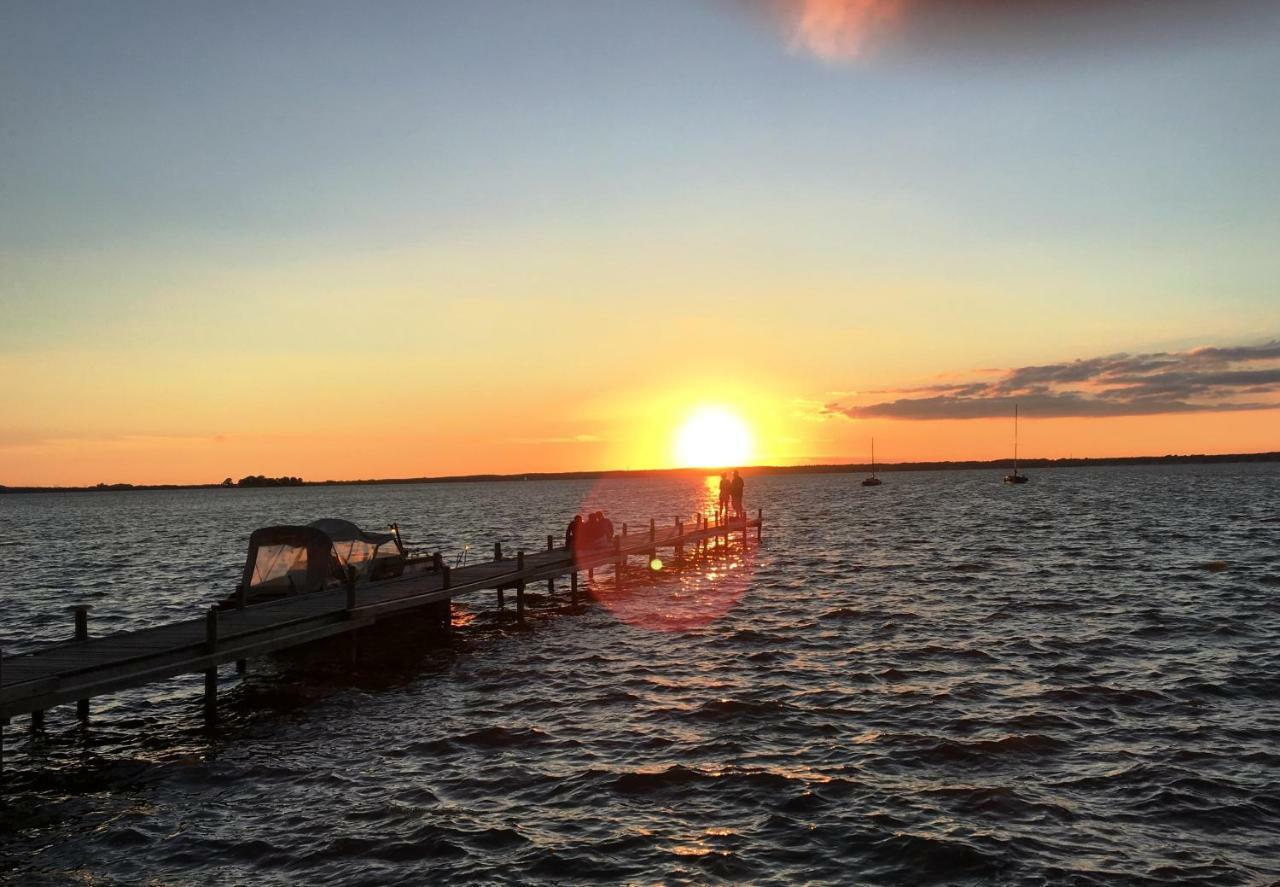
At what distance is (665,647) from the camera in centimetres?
2536

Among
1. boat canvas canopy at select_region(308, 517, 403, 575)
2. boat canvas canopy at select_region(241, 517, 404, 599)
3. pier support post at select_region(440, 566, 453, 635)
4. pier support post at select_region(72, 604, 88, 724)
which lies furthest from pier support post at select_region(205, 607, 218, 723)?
pier support post at select_region(440, 566, 453, 635)

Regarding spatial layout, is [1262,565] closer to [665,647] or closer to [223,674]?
[665,647]

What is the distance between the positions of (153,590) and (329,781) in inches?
1196

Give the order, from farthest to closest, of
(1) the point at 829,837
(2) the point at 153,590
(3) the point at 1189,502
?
(3) the point at 1189,502 → (2) the point at 153,590 → (1) the point at 829,837

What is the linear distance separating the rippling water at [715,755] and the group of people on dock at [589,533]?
6.22 m

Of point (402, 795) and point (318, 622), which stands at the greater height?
point (318, 622)

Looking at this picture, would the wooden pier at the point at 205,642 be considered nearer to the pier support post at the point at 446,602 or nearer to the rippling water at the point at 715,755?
the pier support post at the point at 446,602

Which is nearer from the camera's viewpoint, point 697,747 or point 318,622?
point 697,747

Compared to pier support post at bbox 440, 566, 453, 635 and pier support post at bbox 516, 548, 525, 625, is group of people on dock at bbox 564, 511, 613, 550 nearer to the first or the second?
pier support post at bbox 516, 548, 525, 625

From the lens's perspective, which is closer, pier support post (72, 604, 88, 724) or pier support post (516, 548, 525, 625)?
pier support post (72, 604, 88, 724)

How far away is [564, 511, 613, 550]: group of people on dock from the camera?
38.2 meters

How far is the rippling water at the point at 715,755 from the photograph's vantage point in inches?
454

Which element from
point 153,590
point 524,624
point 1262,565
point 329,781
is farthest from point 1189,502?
point 329,781

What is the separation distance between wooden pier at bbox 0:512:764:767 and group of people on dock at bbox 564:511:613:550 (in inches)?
279
